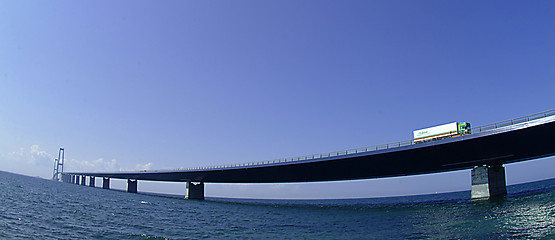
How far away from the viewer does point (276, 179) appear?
93.7 metres

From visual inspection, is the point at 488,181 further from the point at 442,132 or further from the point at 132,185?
the point at 132,185

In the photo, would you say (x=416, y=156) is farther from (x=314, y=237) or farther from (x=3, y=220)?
(x=3, y=220)

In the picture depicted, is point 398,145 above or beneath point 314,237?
above

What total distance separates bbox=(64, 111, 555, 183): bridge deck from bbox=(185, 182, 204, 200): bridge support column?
95.3ft

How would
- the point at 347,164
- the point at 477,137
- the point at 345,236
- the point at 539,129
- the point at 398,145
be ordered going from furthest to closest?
the point at 347,164, the point at 398,145, the point at 477,137, the point at 539,129, the point at 345,236

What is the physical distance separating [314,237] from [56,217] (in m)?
27.6

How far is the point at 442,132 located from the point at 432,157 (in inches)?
201

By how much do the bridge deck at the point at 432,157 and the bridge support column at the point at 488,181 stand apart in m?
1.56

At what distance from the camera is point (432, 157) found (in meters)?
54.8

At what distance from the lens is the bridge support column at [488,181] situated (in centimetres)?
5200

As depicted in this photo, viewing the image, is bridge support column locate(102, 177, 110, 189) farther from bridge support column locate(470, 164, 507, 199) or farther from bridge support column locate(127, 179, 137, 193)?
bridge support column locate(470, 164, 507, 199)

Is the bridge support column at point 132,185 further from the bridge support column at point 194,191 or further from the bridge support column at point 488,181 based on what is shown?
the bridge support column at point 488,181

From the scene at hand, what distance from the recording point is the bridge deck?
139ft

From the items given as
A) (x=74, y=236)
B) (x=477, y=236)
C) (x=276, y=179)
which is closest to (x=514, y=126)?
(x=477, y=236)
